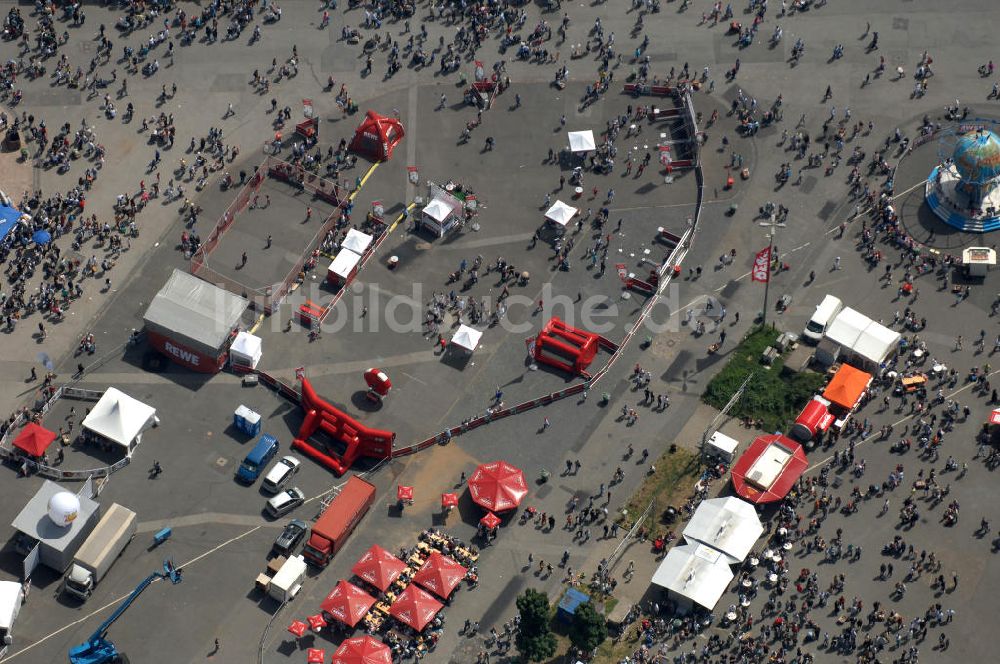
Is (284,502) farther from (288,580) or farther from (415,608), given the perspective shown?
(415,608)

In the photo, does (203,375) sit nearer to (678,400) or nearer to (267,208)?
(267,208)

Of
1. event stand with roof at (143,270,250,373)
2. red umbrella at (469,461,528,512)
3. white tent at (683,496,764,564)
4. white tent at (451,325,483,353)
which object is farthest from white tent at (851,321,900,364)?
event stand with roof at (143,270,250,373)

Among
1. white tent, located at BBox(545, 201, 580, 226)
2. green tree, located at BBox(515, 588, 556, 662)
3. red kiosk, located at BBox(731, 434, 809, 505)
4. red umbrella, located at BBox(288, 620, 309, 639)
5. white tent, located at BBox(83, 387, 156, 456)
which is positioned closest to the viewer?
green tree, located at BBox(515, 588, 556, 662)

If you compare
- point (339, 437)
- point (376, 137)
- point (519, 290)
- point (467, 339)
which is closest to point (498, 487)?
point (339, 437)

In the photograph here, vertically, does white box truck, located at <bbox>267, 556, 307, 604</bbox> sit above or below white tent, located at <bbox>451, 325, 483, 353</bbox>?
below

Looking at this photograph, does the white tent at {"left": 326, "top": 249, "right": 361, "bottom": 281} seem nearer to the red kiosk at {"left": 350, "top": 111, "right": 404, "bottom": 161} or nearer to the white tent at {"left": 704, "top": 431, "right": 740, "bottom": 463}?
the red kiosk at {"left": 350, "top": 111, "right": 404, "bottom": 161}
